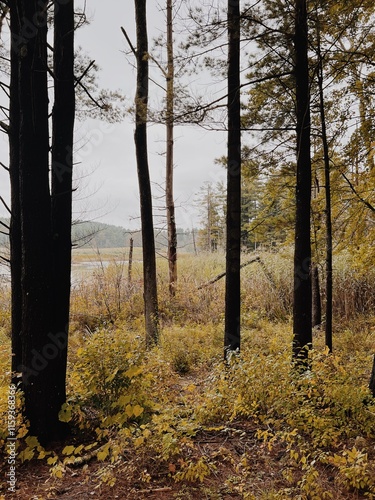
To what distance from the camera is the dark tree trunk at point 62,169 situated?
3.42 meters

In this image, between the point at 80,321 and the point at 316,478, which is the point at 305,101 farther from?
the point at 80,321

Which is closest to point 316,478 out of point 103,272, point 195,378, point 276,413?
point 276,413

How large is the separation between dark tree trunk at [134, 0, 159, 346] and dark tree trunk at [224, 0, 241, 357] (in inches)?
87.7

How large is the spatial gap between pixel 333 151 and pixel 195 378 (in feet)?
16.3

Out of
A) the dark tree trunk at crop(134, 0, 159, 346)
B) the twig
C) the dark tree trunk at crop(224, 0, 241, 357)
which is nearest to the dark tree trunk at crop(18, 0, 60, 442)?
the twig

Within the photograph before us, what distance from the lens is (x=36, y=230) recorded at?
10.5 feet

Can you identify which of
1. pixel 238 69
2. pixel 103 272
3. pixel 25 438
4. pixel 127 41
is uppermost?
pixel 127 41

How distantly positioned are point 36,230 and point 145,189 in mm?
4415

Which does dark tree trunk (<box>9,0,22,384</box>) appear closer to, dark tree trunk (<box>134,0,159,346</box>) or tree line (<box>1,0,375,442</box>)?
tree line (<box>1,0,375,442</box>)

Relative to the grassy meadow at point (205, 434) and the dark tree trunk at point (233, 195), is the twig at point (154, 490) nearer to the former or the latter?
the grassy meadow at point (205, 434)

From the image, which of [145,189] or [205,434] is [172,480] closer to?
[205,434]

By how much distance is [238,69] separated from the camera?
5.39 meters

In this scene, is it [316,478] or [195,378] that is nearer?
[316,478]

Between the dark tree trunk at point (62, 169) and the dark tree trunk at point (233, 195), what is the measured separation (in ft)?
8.51
